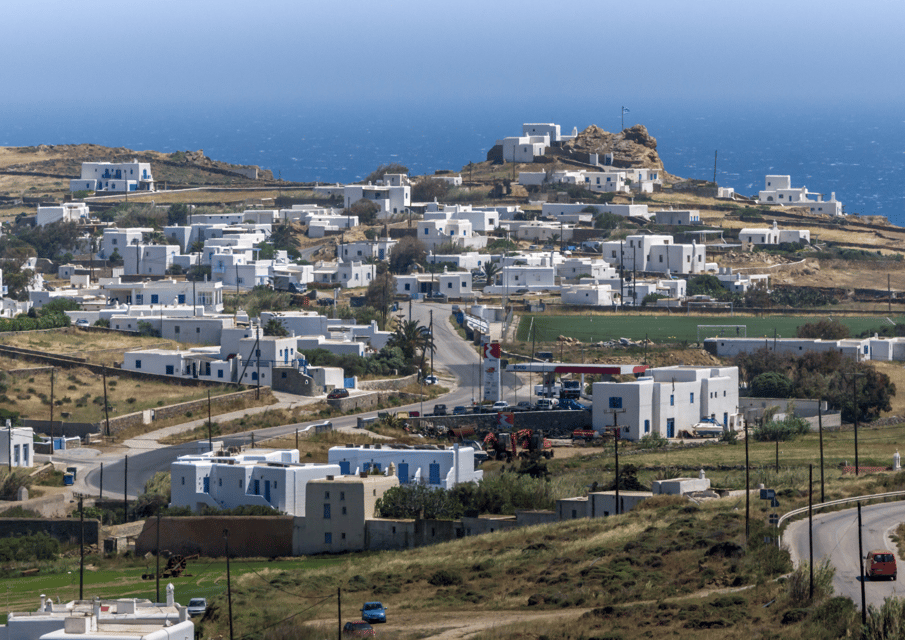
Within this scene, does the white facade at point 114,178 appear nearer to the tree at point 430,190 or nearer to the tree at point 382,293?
the tree at point 430,190

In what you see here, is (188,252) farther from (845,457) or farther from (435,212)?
(845,457)

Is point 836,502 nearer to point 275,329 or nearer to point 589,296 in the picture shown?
point 275,329

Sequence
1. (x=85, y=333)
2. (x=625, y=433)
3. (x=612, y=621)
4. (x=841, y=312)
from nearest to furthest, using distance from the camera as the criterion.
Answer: (x=612, y=621), (x=625, y=433), (x=85, y=333), (x=841, y=312)

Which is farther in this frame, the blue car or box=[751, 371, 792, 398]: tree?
box=[751, 371, 792, 398]: tree

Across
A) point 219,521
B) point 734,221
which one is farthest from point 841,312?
point 219,521

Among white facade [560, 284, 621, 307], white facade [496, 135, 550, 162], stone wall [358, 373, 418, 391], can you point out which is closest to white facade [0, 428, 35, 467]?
stone wall [358, 373, 418, 391]

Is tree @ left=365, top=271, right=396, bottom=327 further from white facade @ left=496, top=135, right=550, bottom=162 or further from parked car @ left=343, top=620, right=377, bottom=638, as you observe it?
parked car @ left=343, top=620, right=377, bottom=638

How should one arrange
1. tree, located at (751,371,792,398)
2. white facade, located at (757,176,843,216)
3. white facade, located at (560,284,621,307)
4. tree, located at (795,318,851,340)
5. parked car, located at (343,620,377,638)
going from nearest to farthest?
parked car, located at (343,620,377,638), tree, located at (751,371,792,398), tree, located at (795,318,851,340), white facade, located at (560,284,621,307), white facade, located at (757,176,843,216)
